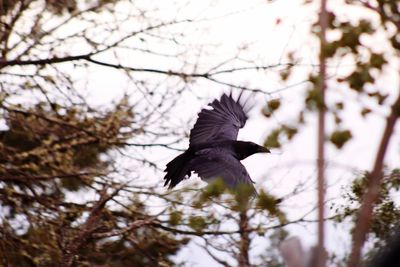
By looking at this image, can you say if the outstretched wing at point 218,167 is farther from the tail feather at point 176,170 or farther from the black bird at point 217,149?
the tail feather at point 176,170

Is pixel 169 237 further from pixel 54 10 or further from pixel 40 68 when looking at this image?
pixel 54 10

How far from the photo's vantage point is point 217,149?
759 cm

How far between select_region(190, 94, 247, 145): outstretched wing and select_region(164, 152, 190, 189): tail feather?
0.90 feet

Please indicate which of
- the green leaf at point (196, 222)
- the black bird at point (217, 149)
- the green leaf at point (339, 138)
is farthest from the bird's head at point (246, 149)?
the green leaf at point (339, 138)

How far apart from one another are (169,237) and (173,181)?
1.75 m

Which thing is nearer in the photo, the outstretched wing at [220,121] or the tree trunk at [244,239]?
the tree trunk at [244,239]

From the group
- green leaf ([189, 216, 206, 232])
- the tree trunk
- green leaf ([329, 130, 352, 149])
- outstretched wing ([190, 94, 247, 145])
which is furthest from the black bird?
green leaf ([329, 130, 352, 149])

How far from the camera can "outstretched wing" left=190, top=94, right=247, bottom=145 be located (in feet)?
27.2

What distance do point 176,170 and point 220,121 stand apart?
959 mm

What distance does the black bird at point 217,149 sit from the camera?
6926 mm

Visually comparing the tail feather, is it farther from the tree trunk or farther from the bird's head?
the tree trunk

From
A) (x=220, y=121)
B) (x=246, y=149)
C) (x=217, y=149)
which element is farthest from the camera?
(x=220, y=121)

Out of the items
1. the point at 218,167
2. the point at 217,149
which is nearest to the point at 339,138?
the point at 218,167

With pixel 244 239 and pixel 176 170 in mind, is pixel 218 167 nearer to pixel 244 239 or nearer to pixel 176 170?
pixel 176 170
